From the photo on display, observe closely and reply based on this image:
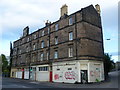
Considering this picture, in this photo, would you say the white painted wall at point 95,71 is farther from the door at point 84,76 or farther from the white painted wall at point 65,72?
the white painted wall at point 65,72

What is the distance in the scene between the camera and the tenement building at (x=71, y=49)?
2709 centimetres

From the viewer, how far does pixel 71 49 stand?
29.1m

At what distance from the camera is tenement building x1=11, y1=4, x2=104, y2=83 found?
27094 mm

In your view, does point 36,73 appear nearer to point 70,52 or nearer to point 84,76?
point 70,52

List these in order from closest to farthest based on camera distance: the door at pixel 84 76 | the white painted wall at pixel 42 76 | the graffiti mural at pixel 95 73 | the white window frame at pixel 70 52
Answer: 1. the door at pixel 84 76
2. the graffiti mural at pixel 95 73
3. the white window frame at pixel 70 52
4. the white painted wall at pixel 42 76

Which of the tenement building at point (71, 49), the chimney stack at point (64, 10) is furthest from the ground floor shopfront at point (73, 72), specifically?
the chimney stack at point (64, 10)

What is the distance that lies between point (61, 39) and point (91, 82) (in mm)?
10842

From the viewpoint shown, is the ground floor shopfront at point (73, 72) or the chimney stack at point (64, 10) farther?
the chimney stack at point (64, 10)

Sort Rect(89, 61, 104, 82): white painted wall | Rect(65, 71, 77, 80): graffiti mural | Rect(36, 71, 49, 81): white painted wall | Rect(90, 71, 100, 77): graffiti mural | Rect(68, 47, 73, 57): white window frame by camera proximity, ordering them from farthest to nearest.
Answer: Rect(36, 71, 49, 81): white painted wall, Rect(68, 47, 73, 57): white window frame, Rect(65, 71, 77, 80): graffiti mural, Rect(90, 71, 100, 77): graffiti mural, Rect(89, 61, 104, 82): white painted wall

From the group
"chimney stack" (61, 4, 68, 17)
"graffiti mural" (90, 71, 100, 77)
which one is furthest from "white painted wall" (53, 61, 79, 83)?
"chimney stack" (61, 4, 68, 17)

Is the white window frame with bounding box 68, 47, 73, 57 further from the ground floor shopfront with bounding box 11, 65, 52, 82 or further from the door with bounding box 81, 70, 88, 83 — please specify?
the ground floor shopfront with bounding box 11, 65, 52, 82

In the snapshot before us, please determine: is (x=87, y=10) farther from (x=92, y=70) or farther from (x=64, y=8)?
(x=92, y=70)

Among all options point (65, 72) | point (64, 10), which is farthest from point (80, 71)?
point (64, 10)

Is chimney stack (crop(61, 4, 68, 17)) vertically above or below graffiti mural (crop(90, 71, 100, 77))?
above
